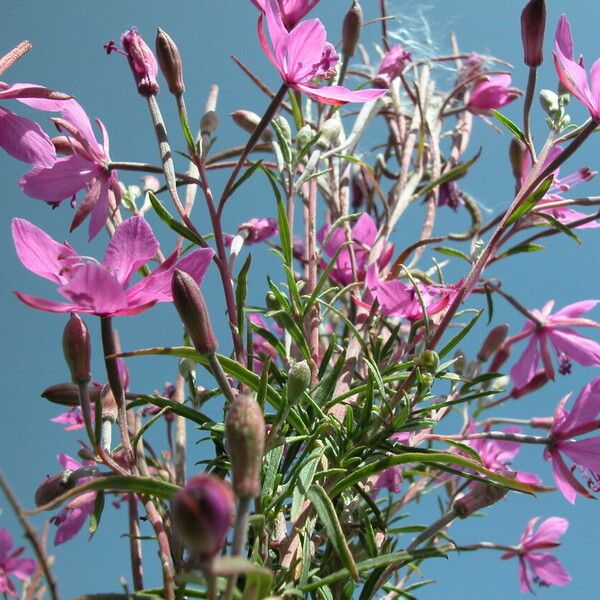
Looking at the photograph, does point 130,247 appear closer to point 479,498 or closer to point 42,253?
point 42,253

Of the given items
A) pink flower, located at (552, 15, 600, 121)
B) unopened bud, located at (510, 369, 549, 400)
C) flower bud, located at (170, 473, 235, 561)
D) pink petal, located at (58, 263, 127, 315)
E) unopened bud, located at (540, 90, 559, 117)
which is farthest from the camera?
unopened bud, located at (510, 369, 549, 400)

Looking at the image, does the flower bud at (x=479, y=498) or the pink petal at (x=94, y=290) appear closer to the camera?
the pink petal at (x=94, y=290)

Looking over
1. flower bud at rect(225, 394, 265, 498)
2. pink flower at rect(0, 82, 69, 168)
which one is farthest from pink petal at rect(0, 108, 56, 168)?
flower bud at rect(225, 394, 265, 498)

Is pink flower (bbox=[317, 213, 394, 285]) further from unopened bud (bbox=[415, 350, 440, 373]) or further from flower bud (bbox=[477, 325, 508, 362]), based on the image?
unopened bud (bbox=[415, 350, 440, 373])

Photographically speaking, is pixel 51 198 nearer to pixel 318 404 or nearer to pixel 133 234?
pixel 133 234

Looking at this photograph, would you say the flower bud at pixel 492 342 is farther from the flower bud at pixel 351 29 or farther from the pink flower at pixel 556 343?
the flower bud at pixel 351 29

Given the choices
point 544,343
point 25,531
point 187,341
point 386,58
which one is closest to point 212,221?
point 187,341

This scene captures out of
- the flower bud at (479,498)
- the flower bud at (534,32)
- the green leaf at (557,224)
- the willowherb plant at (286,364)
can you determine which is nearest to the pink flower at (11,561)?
the willowherb plant at (286,364)
